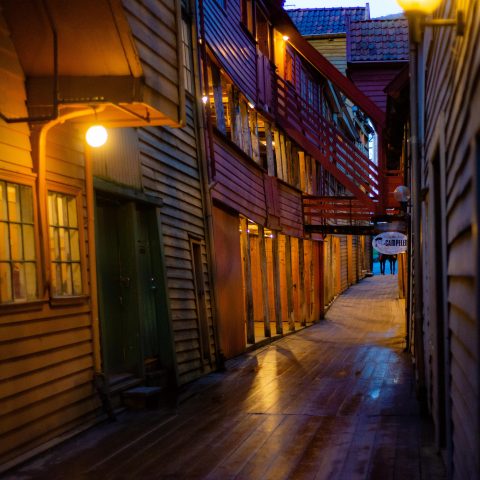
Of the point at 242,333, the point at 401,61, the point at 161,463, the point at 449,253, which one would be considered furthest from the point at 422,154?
the point at 401,61

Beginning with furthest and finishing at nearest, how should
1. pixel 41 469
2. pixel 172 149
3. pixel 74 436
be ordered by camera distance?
pixel 172 149 → pixel 74 436 → pixel 41 469

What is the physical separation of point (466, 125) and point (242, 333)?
10964 mm

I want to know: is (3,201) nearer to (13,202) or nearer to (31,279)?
(13,202)

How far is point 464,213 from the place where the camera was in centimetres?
336

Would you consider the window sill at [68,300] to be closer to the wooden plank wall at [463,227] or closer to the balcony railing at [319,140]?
the wooden plank wall at [463,227]

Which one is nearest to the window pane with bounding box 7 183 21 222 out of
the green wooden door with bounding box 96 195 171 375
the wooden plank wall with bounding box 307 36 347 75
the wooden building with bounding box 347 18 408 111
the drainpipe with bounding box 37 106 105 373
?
the drainpipe with bounding box 37 106 105 373

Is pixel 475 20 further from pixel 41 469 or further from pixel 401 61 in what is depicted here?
pixel 401 61

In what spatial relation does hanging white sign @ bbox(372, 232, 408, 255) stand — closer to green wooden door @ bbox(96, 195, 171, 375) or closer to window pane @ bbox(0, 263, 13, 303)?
green wooden door @ bbox(96, 195, 171, 375)

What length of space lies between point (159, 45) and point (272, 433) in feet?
13.4

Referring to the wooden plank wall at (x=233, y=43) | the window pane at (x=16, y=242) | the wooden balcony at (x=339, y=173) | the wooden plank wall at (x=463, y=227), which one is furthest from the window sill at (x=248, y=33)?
the wooden plank wall at (x=463, y=227)

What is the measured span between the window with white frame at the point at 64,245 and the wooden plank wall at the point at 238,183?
5292mm

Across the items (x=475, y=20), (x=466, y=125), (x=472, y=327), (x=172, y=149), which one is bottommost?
(x=472, y=327)

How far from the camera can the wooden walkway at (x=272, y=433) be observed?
5602mm

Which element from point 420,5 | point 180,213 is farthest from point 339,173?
point 420,5
